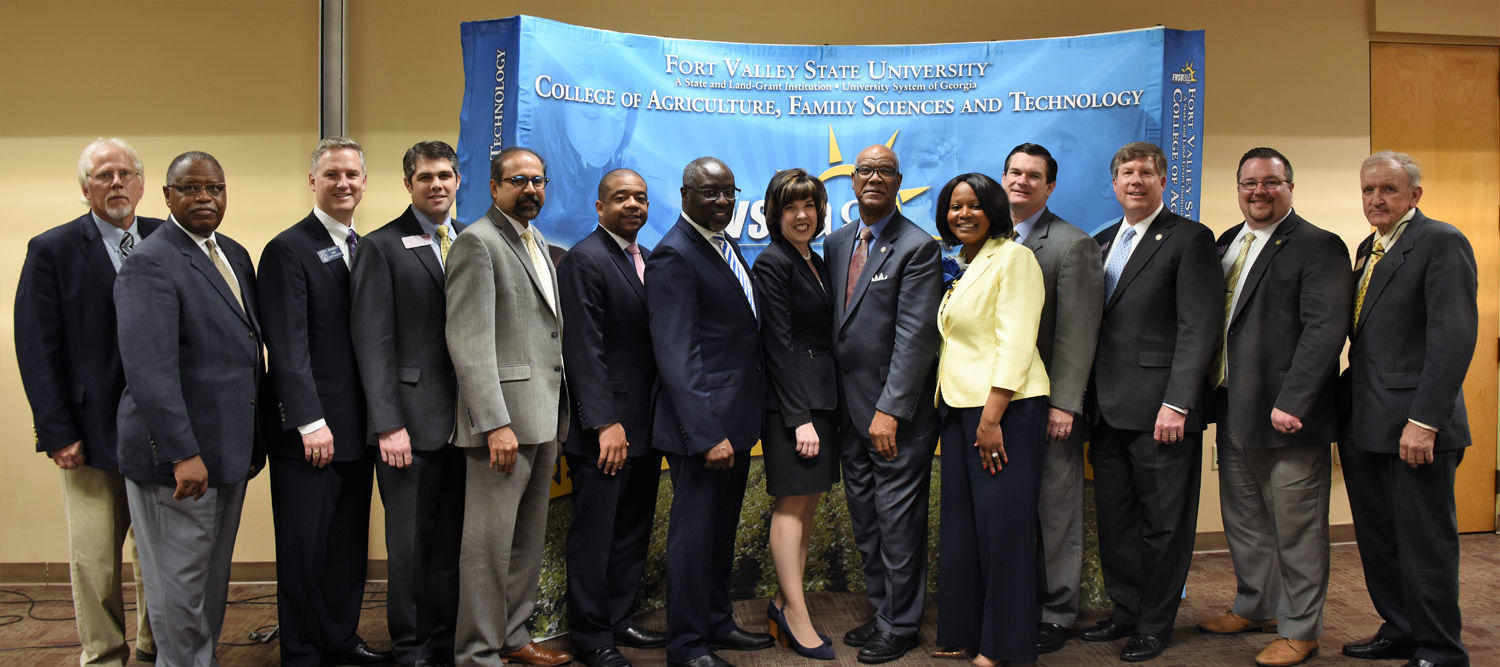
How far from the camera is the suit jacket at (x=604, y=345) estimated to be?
10.3 feet

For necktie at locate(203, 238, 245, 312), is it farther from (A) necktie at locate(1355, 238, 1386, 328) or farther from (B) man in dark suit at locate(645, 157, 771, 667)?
(A) necktie at locate(1355, 238, 1386, 328)

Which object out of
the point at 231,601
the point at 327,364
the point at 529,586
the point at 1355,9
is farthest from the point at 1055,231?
the point at 231,601

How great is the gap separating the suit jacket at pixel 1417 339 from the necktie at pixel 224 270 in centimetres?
368

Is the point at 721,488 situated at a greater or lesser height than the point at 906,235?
lesser

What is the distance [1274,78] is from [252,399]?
4.90 m

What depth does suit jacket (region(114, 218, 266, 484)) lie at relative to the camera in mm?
2658

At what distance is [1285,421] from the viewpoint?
3.27 m

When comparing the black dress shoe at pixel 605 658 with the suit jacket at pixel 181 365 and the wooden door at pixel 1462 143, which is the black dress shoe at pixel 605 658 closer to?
the suit jacket at pixel 181 365

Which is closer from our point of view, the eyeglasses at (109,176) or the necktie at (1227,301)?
the eyeglasses at (109,176)

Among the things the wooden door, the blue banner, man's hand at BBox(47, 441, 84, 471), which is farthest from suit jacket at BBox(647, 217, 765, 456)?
the wooden door

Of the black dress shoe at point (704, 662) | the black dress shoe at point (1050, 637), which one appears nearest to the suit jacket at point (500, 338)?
the black dress shoe at point (704, 662)

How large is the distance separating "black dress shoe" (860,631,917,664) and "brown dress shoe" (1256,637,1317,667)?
1238mm

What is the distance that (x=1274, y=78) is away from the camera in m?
4.90

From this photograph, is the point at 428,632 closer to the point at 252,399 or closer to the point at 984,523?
the point at 252,399
